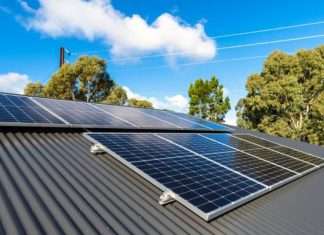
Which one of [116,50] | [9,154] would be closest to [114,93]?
[116,50]

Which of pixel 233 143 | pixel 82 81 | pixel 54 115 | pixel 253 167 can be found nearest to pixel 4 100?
pixel 54 115

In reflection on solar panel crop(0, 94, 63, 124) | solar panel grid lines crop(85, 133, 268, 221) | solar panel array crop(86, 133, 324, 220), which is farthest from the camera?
reflection on solar panel crop(0, 94, 63, 124)

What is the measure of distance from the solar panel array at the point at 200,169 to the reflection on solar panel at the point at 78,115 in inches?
47.7

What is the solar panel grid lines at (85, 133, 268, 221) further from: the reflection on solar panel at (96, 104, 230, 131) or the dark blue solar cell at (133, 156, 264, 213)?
the reflection on solar panel at (96, 104, 230, 131)

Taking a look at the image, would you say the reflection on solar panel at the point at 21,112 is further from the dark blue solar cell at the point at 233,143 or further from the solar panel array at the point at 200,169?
the dark blue solar cell at the point at 233,143

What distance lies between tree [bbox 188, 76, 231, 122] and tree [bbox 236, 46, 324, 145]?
15.1 meters

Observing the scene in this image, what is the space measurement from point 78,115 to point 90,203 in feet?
18.0

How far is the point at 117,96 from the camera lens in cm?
5112

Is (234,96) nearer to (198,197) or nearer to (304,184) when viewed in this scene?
(304,184)

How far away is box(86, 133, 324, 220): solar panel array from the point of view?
5.39 meters

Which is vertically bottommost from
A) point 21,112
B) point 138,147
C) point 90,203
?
point 90,203

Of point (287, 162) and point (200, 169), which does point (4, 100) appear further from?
point (287, 162)

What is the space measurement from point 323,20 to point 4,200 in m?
28.6

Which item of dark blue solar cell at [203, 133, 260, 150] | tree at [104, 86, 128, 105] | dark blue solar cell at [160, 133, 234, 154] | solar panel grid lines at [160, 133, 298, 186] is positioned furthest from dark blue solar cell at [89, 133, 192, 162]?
tree at [104, 86, 128, 105]
